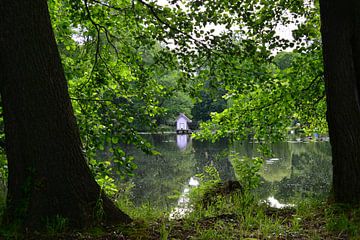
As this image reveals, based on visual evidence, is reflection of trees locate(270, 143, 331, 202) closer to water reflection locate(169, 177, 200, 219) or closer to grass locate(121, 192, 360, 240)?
water reflection locate(169, 177, 200, 219)

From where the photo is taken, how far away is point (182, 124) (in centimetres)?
6372

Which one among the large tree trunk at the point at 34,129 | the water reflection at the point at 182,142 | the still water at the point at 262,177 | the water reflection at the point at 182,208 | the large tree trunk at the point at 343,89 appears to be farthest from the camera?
the water reflection at the point at 182,142

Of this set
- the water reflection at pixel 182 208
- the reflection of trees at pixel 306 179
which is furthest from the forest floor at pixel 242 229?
the reflection of trees at pixel 306 179

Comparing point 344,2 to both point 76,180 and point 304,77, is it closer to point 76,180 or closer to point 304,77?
point 304,77

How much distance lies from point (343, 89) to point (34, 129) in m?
3.89

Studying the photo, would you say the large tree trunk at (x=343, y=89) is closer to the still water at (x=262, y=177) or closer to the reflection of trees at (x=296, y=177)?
Answer: the still water at (x=262, y=177)

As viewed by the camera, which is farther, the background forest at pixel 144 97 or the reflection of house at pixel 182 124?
the reflection of house at pixel 182 124

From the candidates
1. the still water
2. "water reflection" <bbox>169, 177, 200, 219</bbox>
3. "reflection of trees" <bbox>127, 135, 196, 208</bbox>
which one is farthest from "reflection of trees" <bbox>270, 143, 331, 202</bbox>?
"reflection of trees" <bbox>127, 135, 196, 208</bbox>

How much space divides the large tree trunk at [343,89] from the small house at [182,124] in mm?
57492

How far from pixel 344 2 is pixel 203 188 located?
14.5 ft

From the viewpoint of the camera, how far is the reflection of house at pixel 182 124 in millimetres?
62469

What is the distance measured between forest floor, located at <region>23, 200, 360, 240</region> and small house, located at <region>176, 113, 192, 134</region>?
57871 mm

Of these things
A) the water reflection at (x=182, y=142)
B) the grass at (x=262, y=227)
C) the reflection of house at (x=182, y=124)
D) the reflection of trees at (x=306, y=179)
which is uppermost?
the reflection of house at (x=182, y=124)

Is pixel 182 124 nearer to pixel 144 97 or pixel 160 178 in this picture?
pixel 160 178
